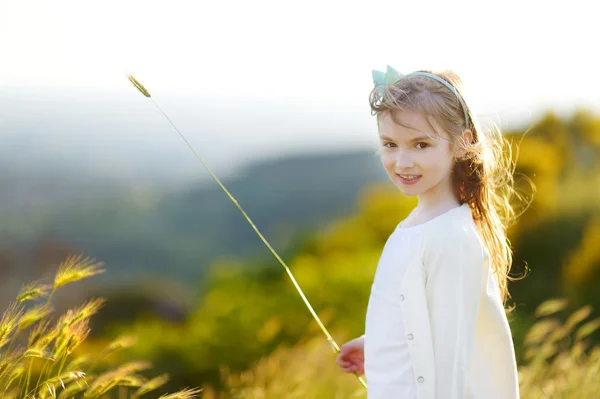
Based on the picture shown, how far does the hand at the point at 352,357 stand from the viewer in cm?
240

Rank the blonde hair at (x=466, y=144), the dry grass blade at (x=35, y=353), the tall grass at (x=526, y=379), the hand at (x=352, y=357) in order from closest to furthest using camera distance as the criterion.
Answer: the dry grass blade at (x=35, y=353)
the blonde hair at (x=466, y=144)
the hand at (x=352, y=357)
the tall grass at (x=526, y=379)

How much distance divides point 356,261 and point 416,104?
6.18 meters

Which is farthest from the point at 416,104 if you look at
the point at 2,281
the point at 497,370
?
the point at 2,281

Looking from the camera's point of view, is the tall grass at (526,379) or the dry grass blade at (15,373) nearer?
the dry grass blade at (15,373)

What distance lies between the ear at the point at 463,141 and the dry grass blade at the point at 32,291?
1241 mm

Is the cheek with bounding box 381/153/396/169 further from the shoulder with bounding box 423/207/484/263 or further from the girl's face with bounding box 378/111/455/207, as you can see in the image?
the shoulder with bounding box 423/207/484/263

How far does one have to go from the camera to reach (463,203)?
2.23 meters

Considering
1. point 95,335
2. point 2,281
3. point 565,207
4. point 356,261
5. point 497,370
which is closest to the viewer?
point 497,370

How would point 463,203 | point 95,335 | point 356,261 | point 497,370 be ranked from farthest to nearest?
point 95,335
point 356,261
point 463,203
point 497,370

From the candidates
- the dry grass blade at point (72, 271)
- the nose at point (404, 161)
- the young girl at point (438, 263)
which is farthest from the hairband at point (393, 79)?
the dry grass blade at point (72, 271)

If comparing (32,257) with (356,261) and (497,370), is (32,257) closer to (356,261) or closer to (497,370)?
(356,261)

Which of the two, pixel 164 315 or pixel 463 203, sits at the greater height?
pixel 463 203

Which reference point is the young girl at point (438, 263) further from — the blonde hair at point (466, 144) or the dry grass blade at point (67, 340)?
the dry grass blade at point (67, 340)

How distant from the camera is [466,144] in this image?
221 centimetres
